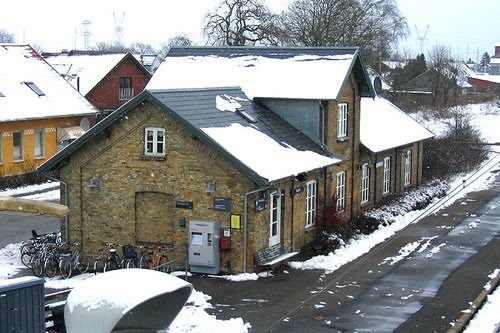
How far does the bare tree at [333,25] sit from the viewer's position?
6119cm

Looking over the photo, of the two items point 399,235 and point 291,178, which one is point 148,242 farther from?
point 399,235

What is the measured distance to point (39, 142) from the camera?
40031 millimetres

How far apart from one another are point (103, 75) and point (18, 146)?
1532 cm

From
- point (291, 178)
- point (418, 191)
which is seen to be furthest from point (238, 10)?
point (291, 178)

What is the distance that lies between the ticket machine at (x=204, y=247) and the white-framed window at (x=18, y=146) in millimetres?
18638

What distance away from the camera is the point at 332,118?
1061 inches

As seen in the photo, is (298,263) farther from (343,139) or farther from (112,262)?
(343,139)

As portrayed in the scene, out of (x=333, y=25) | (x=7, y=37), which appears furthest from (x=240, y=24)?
(x=7, y=37)

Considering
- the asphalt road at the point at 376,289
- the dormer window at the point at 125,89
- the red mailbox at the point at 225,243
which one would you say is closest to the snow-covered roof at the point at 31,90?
the dormer window at the point at 125,89

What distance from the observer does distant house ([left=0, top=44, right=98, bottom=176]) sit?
37.7m

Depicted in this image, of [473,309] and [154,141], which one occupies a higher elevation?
[154,141]

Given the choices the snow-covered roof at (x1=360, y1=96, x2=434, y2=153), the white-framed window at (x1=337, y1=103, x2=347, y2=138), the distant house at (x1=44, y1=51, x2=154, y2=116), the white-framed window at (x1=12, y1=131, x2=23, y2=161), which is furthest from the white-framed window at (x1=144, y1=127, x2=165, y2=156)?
the distant house at (x1=44, y1=51, x2=154, y2=116)

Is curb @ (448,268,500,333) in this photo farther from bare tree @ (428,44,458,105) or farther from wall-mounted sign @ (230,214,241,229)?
bare tree @ (428,44,458,105)

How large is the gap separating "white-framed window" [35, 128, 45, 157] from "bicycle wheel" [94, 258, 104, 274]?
17931 mm
